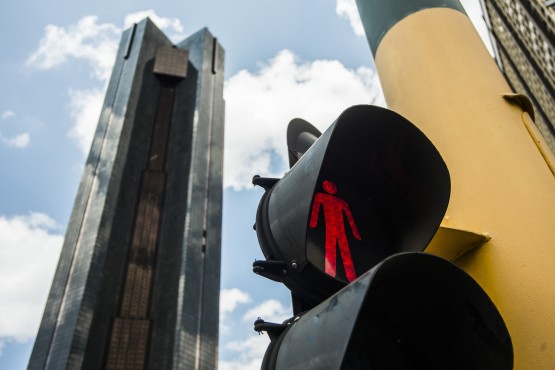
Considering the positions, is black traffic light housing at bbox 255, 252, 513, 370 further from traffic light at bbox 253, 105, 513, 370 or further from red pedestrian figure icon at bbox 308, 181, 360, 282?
red pedestrian figure icon at bbox 308, 181, 360, 282

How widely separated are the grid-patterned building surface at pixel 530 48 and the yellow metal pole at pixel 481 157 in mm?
20774

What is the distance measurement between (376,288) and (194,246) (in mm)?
19133

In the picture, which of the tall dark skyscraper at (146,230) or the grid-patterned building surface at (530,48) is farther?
the grid-patterned building surface at (530,48)

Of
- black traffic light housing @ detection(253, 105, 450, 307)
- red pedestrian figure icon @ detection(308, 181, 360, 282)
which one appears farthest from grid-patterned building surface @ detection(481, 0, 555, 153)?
red pedestrian figure icon @ detection(308, 181, 360, 282)

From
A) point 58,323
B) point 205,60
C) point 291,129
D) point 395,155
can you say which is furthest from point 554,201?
point 205,60

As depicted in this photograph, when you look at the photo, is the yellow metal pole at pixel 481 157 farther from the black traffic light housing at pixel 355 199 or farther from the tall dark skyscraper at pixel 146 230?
the tall dark skyscraper at pixel 146 230

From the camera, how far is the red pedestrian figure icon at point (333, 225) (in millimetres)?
1260

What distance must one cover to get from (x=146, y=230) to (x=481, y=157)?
20.0 metres

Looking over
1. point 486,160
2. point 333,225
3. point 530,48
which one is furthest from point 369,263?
point 530,48

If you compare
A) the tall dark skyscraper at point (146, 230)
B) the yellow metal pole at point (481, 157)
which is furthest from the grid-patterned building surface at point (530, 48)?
the yellow metal pole at point (481, 157)

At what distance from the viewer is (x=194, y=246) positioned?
19641 millimetres

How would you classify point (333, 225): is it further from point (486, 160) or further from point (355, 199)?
point (486, 160)

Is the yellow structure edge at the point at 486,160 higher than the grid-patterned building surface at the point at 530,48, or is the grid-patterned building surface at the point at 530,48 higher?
the grid-patterned building surface at the point at 530,48

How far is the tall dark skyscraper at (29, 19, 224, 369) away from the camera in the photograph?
16.5 m
